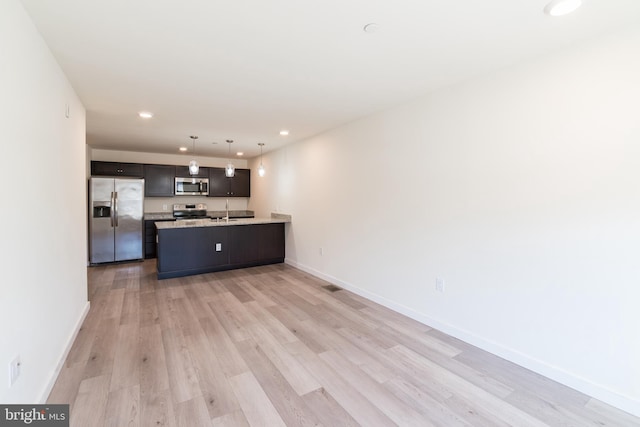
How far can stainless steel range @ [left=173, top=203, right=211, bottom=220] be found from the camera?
670cm

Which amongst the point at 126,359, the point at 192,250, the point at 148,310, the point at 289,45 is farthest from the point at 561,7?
the point at 192,250

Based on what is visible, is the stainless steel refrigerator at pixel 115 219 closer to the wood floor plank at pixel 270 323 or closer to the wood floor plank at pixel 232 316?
the wood floor plank at pixel 232 316

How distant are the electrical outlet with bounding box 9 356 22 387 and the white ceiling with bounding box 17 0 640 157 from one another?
188 cm

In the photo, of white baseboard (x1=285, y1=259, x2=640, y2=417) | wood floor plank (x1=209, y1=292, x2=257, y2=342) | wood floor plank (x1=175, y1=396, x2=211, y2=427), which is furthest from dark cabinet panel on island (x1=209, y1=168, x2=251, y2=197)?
wood floor plank (x1=175, y1=396, x2=211, y2=427)

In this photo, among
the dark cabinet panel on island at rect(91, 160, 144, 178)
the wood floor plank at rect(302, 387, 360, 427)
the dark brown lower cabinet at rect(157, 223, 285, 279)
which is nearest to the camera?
the wood floor plank at rect(302, 387, 360, 427)

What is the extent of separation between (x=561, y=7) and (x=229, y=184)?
6.70 meters

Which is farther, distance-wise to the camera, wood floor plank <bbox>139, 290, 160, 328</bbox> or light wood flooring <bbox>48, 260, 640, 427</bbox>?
wood floor plank <bbox>139, 290, 160, 328</bbox>

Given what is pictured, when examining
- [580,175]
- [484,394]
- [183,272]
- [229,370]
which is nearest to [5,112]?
[229,370]

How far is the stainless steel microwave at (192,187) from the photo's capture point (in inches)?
260

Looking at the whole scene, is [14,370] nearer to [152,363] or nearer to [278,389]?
[152,363]

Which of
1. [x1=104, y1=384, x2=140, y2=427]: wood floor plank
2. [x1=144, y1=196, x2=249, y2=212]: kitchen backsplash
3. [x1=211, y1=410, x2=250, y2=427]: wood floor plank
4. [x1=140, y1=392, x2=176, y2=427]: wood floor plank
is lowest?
[x1=211, y1=410, x2=250, y2=427]: wood floor plank

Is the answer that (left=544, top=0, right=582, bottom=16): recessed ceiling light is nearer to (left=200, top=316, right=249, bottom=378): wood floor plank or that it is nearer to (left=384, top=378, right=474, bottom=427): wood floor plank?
(left=384, top=378, right=474, bottom=427): wood floor plank

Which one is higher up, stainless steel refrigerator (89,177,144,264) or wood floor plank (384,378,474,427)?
stainless steel refrigerator (89,177,144,264)

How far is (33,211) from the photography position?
5.68 ft
